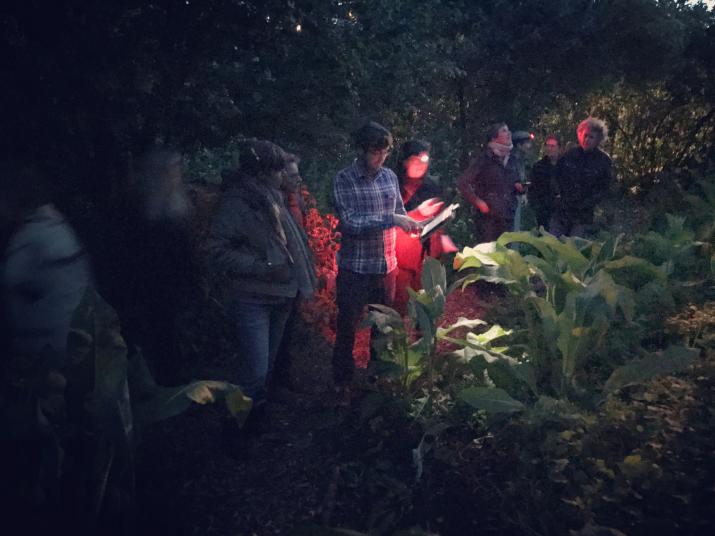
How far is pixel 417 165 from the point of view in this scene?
468 cm

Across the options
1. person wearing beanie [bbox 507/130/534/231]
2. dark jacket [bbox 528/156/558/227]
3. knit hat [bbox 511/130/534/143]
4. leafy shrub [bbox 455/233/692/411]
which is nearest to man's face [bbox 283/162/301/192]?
leafy shrub [bbox 455/233/692/411]

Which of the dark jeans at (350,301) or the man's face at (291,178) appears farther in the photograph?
the dark jeans at (350,301)

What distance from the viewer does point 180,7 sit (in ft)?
11.9

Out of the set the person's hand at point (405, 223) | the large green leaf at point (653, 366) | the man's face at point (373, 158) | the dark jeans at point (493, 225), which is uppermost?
the man's face at point (373, 158)

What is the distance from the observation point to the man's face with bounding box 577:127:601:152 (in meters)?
5.90

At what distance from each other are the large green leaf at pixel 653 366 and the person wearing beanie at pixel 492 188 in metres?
2.81

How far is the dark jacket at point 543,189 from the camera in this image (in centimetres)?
624

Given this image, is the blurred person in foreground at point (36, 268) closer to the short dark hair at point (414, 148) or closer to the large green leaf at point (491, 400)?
the large green leaf at point (491, 400)

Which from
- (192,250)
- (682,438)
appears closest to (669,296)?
(682,438)

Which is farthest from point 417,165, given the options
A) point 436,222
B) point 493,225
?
point 493,225

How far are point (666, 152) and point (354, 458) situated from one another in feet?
35.9

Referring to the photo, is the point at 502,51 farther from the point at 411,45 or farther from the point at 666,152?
the point at 666,152

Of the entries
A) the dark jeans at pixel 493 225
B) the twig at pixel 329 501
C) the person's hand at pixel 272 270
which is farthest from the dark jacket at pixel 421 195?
the twig at pixel 329 501

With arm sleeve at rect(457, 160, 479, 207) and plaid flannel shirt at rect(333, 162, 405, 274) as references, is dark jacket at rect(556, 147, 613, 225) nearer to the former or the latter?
arm sleeve at rect(457, 160, 479, 207)
